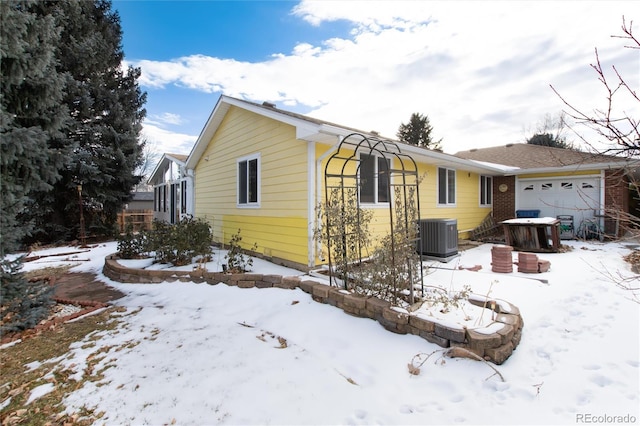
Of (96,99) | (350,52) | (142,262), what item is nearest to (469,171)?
(350,52)

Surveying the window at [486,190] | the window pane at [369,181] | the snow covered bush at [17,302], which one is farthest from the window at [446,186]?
the snow covered bush at [17,302]

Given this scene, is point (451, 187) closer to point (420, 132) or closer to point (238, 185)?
point (238, 185)

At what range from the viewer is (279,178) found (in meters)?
6.41

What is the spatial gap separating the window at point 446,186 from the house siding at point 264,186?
543 cm

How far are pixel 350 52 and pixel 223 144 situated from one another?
4.41m

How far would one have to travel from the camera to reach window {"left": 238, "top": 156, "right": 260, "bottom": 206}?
7.31 meters

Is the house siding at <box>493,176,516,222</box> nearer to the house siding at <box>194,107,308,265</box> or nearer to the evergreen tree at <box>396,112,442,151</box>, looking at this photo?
the house siding at <box>194,107,308,265</box>

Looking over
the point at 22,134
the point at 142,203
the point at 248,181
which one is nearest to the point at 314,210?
the point at 248,181

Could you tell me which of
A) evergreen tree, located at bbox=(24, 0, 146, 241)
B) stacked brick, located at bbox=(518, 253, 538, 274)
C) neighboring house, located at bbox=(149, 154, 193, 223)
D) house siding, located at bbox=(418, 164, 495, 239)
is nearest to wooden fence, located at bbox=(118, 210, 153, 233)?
neighboring house, located at bbox=(149, 154, 193, 223)

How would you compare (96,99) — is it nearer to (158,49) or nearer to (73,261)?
(158,49)

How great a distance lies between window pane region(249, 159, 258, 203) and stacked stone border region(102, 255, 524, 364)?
260cm

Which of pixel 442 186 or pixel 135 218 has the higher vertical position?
pixel 442 186

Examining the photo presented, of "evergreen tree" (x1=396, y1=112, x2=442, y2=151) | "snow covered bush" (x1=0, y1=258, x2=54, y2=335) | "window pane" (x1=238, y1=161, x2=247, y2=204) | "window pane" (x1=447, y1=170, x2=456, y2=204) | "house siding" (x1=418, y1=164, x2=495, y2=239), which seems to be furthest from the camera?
"evergreen tree" (x1=396, y1=112, x2=442, y2=151)

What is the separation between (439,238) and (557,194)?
8.11 meters
